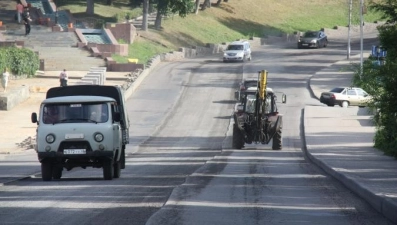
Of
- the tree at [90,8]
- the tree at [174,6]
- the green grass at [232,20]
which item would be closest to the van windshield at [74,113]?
the green grass at [232,20]

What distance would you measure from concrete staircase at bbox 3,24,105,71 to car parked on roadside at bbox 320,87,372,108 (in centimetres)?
1738

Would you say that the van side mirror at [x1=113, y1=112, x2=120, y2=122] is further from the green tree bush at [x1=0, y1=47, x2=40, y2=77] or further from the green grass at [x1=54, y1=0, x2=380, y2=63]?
the green grass at [x1=54, y1=0, x2=380, y2=63]

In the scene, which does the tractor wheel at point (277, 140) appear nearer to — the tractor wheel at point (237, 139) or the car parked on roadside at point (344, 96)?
the tractor wheel at point (237, 139)

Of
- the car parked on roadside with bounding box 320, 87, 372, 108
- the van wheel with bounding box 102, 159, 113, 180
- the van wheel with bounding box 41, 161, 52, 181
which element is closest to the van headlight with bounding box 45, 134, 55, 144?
the van wheel with bounding box 41, 161, 52, 181

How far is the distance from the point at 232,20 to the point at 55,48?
3329 cm

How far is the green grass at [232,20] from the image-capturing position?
9188 centimetres

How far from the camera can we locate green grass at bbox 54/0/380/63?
301 feet

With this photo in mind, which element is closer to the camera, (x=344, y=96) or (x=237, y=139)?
(x=237, y=139)

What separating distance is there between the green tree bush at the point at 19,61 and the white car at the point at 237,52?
2111cm

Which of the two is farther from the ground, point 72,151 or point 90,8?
point 90,8

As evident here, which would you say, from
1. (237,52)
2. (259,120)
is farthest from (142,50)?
(259,120)

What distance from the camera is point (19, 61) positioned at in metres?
67.9

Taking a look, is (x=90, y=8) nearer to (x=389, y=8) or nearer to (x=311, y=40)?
(x=311, y=40)

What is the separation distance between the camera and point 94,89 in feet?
98.2
